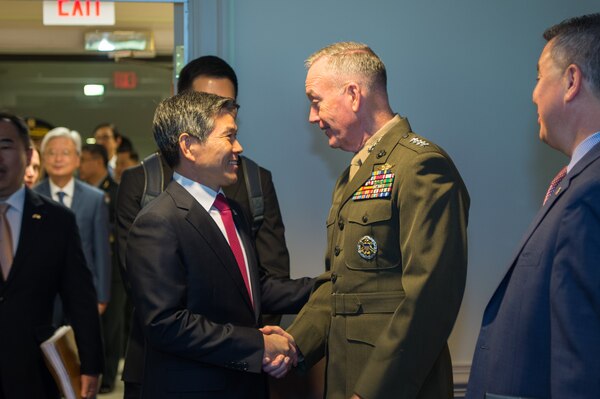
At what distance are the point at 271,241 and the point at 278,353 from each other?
688 millimetres

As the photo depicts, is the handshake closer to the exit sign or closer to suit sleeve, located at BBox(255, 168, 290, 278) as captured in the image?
suit sleeve, located at BBox(255, 168, 290, 278)

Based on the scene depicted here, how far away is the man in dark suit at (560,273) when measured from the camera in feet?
5.35

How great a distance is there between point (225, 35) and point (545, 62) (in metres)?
2.16

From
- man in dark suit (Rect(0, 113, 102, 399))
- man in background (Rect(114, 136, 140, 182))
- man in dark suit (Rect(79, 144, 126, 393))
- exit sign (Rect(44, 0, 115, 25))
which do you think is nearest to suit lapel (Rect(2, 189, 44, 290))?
man in dark suit (Rect(0, 113, 102, 399))

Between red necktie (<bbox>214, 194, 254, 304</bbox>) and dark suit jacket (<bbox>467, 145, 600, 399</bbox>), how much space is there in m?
0.86

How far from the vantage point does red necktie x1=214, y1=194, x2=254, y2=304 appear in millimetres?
2575

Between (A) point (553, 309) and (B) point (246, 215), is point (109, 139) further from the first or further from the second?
(A) point (553, 309)

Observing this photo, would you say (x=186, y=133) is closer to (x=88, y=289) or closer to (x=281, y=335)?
(x=281, y=335)

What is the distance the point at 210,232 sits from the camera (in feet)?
8.12

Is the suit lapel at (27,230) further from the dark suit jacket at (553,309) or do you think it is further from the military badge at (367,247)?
the dark suit jacket at (553,309)

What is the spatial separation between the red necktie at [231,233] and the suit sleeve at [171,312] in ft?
0.68

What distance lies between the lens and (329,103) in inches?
102

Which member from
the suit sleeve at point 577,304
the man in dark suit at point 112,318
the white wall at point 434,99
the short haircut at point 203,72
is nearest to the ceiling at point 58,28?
the man in dark suit at point 112,318

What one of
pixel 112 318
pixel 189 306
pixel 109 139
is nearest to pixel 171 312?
pixel 189 306
